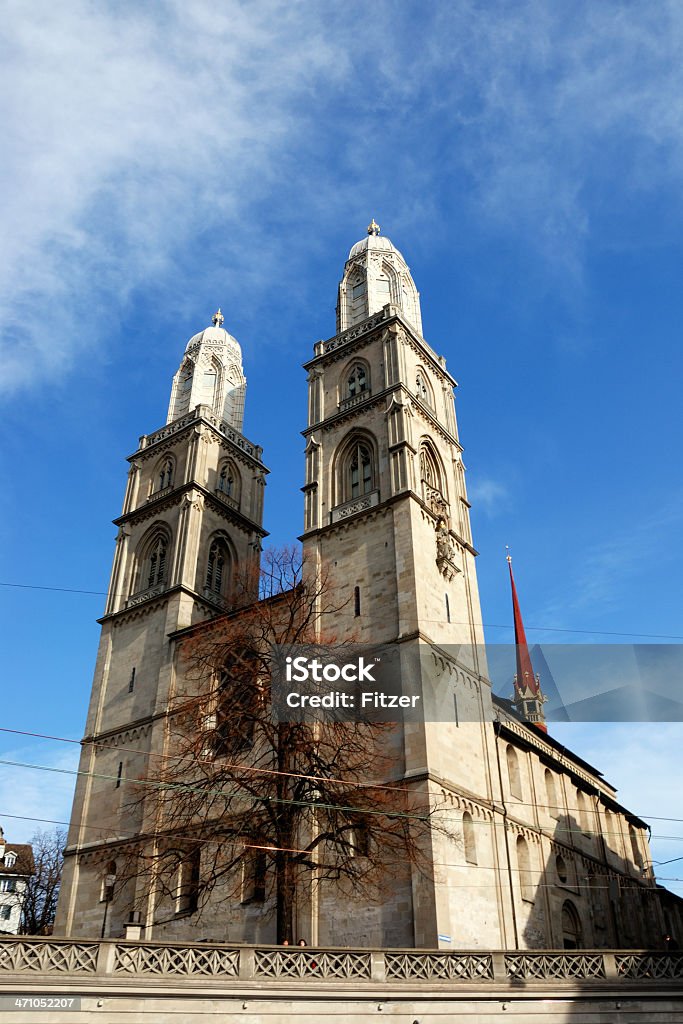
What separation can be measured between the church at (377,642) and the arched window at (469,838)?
2.6 inches

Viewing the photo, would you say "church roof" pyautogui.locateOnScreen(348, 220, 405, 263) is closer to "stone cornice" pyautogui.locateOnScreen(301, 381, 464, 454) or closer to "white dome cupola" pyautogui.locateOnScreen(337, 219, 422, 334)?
"white dome cupola" pyautogui.locateOnScreen(337, 219, 422, 334)

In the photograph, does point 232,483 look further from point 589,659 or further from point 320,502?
point 589,659

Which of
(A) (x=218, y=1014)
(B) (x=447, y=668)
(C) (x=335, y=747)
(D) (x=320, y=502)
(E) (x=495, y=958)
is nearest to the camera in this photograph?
(A) (x=218, y=1014)

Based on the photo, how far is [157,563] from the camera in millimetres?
43844

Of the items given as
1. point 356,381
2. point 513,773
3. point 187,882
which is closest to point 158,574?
point 356,381

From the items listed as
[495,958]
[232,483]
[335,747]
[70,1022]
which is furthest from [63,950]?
[232,483]

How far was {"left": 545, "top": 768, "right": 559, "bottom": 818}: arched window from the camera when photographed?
133 ft

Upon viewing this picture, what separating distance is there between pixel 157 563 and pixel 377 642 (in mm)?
16797

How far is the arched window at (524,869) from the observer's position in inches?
1321

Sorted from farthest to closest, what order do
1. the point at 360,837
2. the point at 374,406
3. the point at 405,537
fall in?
the point at 374,406
the point at 405,537
the point at 360,837

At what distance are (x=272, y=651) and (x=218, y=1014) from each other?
40.2ft

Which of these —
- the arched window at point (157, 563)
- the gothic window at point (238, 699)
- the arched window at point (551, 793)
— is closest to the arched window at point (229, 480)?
the arched window at point (157, 563)

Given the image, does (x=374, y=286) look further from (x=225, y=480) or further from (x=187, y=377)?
(x=187, y=377)

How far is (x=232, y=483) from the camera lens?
48.8 metres
